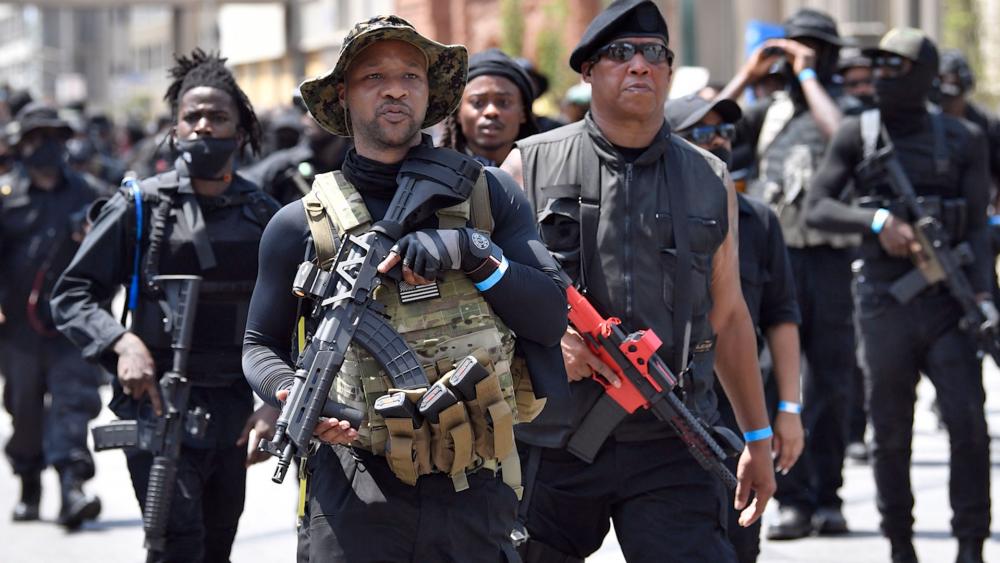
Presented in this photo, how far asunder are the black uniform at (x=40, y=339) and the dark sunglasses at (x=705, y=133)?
4.57 metres

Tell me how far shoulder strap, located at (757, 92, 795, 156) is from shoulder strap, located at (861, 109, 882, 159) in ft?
4.57

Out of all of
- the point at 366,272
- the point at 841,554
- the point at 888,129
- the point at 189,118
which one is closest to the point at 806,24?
the point at 888,129

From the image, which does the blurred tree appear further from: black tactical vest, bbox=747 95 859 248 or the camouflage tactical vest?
the camouflage tactical vest

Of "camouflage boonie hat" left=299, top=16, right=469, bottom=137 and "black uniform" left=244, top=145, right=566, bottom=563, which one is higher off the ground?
"camouflage boonie hat" left=299, top=16, right=469, bottom=137

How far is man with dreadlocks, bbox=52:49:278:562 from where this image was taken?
6129 millimetres

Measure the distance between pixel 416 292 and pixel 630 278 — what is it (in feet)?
3.56

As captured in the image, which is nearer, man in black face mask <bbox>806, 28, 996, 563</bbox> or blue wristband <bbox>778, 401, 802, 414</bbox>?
blue wristband <bbox>778, 401, 802, 414</bbox>

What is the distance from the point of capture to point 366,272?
3.93 m

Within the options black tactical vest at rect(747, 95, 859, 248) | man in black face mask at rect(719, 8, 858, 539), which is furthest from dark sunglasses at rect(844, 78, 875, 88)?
black tactical vest at rect(747, 95, 859, 248)

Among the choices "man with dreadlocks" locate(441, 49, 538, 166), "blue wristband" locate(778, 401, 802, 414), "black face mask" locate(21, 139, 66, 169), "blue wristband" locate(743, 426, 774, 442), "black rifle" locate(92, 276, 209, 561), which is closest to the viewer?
"blue wristband" locate(743, 426, 774, 442)

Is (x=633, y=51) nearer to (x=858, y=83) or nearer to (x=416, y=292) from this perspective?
(x=416, y=292)

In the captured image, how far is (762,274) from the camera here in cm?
642

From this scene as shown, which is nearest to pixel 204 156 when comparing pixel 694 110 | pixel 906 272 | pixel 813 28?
pixel 694 110

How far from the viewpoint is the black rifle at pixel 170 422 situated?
5.91 m
